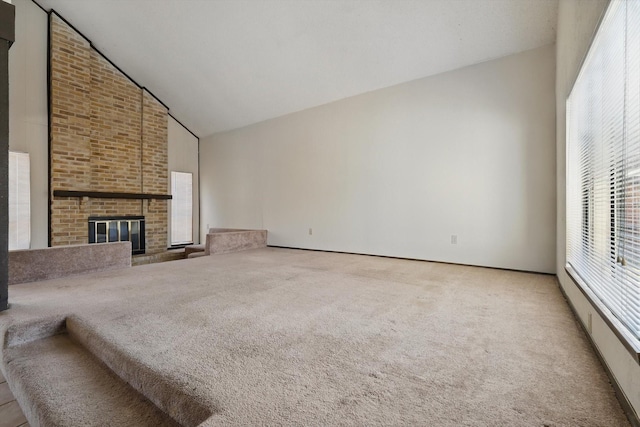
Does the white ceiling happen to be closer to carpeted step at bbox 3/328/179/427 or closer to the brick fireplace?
the brick fireplace

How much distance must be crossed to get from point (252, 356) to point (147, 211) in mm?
6176

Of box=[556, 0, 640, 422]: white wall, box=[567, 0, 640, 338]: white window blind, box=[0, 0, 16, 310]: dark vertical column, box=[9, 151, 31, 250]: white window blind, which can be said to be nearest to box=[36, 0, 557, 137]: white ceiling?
box=[556, 0, 640, 422]: white wall

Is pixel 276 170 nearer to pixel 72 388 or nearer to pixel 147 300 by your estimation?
pixel 147 300

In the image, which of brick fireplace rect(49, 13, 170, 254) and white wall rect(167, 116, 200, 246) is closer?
brick fireplace rect(49, 13, 170, 254)

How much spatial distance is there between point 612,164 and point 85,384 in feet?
10.0

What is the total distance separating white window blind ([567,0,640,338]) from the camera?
1.34m

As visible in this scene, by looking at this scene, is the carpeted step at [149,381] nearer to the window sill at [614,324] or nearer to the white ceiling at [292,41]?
the window sill at [614,324]

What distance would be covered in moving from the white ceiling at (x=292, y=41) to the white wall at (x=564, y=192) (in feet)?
3.35

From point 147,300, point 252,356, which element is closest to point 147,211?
point 147,300

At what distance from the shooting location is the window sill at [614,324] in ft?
3.98

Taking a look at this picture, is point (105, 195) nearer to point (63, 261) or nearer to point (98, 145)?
point (98, 145)

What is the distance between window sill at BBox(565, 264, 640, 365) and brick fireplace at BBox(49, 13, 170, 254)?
7.00 m

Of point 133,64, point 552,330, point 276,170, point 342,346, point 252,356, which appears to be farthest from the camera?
point 276,170

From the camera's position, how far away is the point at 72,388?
5.25 ft
